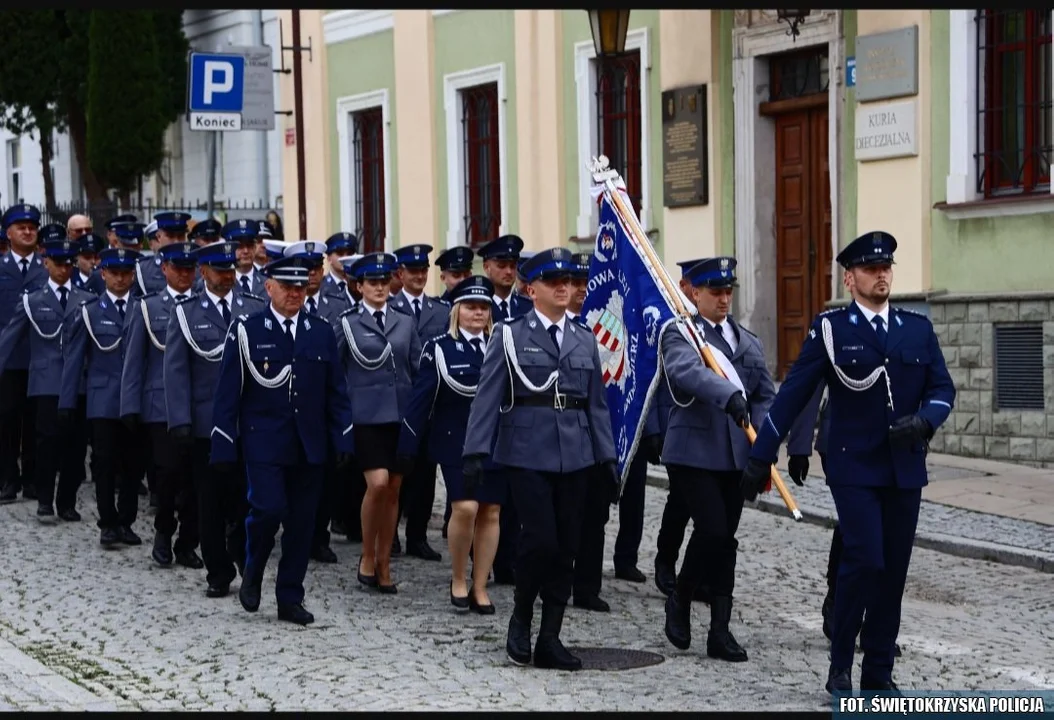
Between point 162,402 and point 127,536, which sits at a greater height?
point 162,402

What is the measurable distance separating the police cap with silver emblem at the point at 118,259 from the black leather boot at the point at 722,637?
584 cm

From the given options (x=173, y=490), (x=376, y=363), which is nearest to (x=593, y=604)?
(x=376, y=363)

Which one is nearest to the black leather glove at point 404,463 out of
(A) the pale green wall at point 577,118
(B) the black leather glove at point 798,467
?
(B) the black leather glove at point 798,467

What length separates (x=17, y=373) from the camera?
14.6 meters

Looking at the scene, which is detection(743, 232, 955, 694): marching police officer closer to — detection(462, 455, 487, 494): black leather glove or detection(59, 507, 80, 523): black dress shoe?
detection(462, 455, 487, 494): black leather glove

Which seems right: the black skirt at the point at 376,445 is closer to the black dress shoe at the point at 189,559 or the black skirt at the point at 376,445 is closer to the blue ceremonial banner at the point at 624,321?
the black dress shoe at the point at 189,559

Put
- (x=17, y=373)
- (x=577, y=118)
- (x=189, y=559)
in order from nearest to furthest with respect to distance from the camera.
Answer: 1. (x=189, y=559)
2. (x=17, y=373)
3. (x=577, y=118)

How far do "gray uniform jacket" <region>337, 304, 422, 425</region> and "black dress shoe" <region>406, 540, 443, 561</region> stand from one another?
3.85 ft

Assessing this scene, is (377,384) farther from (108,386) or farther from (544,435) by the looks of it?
(544,435)

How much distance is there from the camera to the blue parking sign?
1883 cm

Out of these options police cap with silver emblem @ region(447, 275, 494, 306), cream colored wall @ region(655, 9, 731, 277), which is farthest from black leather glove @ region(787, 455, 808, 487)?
cream colored wall @ region(655, 9, 731, 277)

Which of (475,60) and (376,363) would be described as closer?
(376,363)

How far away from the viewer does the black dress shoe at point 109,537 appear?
12633 mm

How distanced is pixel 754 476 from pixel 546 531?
110 cm
